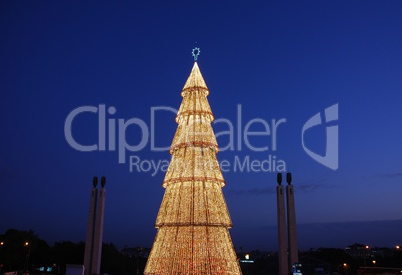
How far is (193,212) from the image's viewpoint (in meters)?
18.3

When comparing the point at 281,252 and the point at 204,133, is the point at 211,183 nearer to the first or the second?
the point at 204,133

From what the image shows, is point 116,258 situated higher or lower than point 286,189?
lower

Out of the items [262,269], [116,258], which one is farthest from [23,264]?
[262,269]

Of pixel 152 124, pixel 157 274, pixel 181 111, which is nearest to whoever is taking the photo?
pixel 157 274

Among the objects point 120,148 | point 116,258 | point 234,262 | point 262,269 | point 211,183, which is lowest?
point 262,269

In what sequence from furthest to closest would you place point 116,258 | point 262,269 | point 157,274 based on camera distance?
1. point 262,269
2. point 116,258
3. point 157,274

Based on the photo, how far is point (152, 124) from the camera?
26250 millimetres

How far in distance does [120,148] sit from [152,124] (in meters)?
3.34

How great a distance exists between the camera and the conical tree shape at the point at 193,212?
58.3 ft

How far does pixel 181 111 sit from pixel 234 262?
8903 mm

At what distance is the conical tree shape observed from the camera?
17.8 metres

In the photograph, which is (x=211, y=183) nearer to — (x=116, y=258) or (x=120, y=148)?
(x=120, y=148)

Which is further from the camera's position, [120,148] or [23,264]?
[23,264]

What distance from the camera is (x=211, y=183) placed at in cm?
1942
